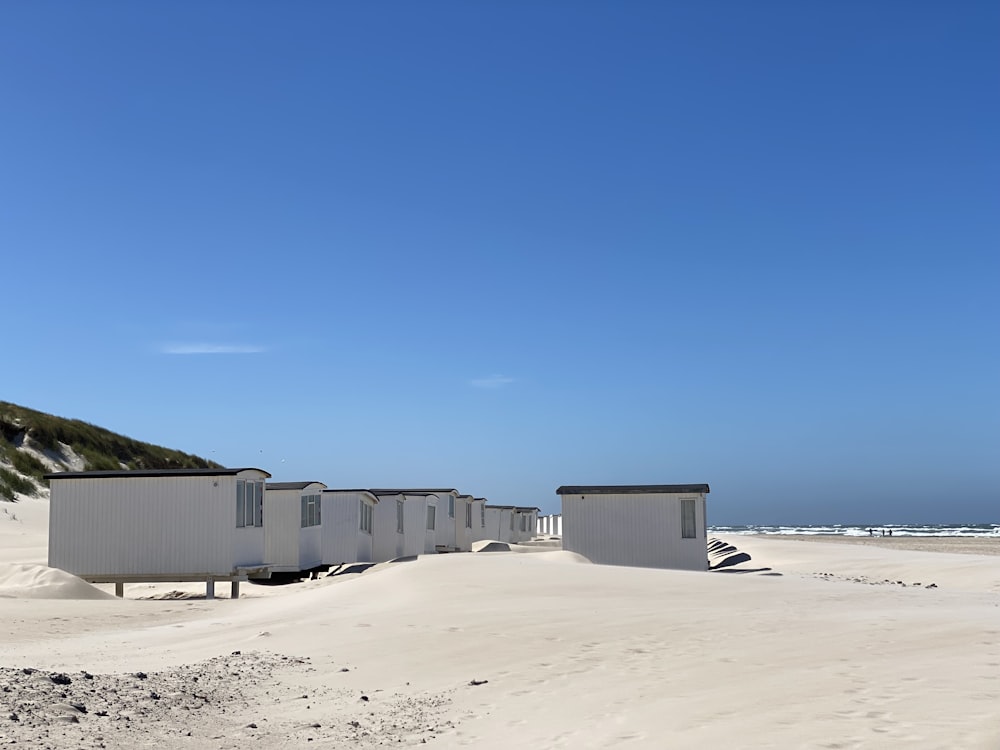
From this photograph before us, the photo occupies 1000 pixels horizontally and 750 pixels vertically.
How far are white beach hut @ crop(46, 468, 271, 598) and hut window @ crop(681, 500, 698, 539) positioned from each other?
12685mm

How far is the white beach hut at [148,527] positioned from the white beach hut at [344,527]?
23.6 ft

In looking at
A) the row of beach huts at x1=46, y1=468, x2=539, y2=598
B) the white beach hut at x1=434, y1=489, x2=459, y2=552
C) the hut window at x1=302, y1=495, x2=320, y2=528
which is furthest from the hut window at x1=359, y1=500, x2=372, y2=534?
the row of beach huts at x1=46, y1=468, x2=539, y2=598

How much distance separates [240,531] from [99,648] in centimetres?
1076

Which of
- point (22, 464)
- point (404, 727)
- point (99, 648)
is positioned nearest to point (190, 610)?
point (99, 648)

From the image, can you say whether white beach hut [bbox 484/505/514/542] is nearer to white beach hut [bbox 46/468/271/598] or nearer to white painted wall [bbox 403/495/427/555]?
white painted wall [bbox 403/495/427/555]

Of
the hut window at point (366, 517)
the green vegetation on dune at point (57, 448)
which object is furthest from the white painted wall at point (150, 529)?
the green vegetation on dune at point (57, 448)

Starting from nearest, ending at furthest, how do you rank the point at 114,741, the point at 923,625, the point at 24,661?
the point at 114,741 → the point at 24,661 → the point at 923,625

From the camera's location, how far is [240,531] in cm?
2270

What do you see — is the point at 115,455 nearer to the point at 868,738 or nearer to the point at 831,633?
the point at 831,633

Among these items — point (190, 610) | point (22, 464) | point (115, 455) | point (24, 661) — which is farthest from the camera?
point (115, 455)

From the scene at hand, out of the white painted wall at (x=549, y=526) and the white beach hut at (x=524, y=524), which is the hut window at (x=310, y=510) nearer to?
the white beach hut at (x=524, y=524)

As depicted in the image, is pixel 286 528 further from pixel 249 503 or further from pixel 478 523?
pixel 478 523

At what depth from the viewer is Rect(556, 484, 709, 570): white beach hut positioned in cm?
2806

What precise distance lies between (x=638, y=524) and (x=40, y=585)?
52.4 ft
